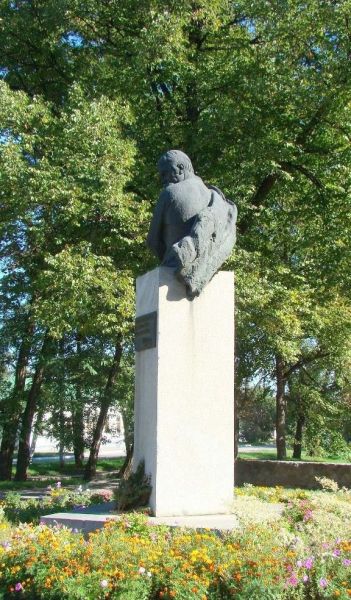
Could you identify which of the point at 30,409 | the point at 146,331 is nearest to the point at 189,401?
the point at 146,331

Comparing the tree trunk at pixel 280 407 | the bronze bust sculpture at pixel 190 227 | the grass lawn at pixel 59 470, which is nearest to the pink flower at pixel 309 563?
the bronze bust sculpture at pixel 190 227

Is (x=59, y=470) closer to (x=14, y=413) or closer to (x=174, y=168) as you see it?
(x=14, y=413)

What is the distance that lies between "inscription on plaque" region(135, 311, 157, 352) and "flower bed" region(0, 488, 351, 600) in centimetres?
205

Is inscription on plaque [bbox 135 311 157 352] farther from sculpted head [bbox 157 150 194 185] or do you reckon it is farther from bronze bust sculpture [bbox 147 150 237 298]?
sculpted head [bbox 157 150 194 185]

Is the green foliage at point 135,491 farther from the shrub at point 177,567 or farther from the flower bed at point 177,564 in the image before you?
the shrub at point 177,567

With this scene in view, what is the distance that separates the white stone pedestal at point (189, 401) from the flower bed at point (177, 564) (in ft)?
3.13

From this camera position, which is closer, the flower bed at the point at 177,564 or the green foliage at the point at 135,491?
the flower bed at the point at 177,564

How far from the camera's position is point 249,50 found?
1683cm

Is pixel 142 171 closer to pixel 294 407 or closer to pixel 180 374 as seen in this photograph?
pixel 180 374

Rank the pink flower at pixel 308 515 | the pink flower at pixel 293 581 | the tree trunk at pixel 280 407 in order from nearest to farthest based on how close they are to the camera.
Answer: the pink flower at pixel 293 581 → the pink flower at pixel 308 515 → the tree trunk at pixel 280 407

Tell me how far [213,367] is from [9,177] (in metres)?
7.43

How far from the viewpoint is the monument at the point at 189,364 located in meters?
7.40

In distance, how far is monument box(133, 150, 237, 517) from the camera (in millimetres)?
7402

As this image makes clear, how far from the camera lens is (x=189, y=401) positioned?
297 inches
